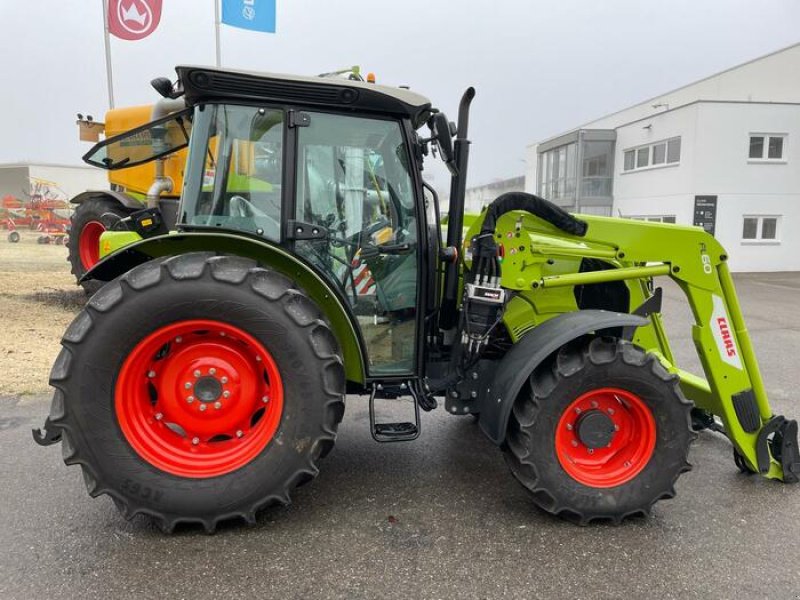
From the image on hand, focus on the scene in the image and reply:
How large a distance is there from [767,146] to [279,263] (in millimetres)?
18903

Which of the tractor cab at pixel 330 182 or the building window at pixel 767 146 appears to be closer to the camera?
the tractor cab at pixel 330 182

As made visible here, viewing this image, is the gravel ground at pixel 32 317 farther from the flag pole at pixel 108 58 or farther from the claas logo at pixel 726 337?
the claas logo at pixel 726 337

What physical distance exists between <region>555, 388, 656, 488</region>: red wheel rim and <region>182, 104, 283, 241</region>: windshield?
6.00 feet

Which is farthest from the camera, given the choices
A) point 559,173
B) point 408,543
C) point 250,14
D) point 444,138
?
point 559,173

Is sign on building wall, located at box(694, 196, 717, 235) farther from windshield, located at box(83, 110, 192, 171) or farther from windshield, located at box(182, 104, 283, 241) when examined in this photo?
windshield, located at box(182, 104, 283, 241)

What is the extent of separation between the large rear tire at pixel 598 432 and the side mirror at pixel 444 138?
1136mm

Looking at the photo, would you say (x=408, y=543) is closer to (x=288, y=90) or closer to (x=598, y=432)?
(x=598, y=432)

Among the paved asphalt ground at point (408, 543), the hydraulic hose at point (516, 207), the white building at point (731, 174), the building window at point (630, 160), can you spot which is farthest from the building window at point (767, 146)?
the hydraulic hose at point (516, 207)

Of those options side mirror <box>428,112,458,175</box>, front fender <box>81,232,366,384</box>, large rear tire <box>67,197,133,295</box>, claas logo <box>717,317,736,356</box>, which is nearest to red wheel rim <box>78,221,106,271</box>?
large rear tire <box>67,197,133,295</box>

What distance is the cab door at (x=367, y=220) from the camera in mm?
2979

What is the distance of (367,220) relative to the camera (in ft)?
10.2

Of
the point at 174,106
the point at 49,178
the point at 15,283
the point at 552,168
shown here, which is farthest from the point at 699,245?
the point at 49,178

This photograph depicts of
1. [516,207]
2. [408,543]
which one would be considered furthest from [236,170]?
[408,543]

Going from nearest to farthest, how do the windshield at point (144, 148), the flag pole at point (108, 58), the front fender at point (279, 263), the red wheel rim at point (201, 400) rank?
the red wheel rim at point (201, 400) → the front fender at point (279, 263) → the windshield at point (144, 148) → the flag pole at point (108, 58)
